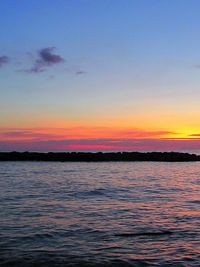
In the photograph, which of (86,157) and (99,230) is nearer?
(99,230)

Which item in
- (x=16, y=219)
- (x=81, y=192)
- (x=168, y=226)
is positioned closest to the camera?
(x=168, y=226)

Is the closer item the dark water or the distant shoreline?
the dark water

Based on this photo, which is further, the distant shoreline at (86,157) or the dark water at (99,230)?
the distant shoreline at (86,157)

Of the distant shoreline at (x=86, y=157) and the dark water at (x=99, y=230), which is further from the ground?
the distant shoreline at (x=86, y=157)

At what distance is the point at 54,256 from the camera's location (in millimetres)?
11172

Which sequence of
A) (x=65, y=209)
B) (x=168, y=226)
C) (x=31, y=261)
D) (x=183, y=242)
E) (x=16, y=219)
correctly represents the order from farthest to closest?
(x=65, y=209)
(x=16, y=219)
(x=168, y=226)
(x=183, y=242)
(x=31, y=261)

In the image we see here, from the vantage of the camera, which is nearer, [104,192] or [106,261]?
[106,261]

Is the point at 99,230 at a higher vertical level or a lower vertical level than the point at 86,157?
lower

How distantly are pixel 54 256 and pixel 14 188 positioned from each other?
17.3 meters

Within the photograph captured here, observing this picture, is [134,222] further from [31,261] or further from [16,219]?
[31,261]

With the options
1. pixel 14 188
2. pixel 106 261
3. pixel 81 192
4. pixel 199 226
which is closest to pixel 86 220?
pixel 199 226

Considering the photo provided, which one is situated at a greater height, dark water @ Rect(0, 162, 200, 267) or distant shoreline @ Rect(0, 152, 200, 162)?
distant shoreline @ Rect(0, 152, 200, 162)

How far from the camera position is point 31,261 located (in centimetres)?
1065

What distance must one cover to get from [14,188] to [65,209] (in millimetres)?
9670
